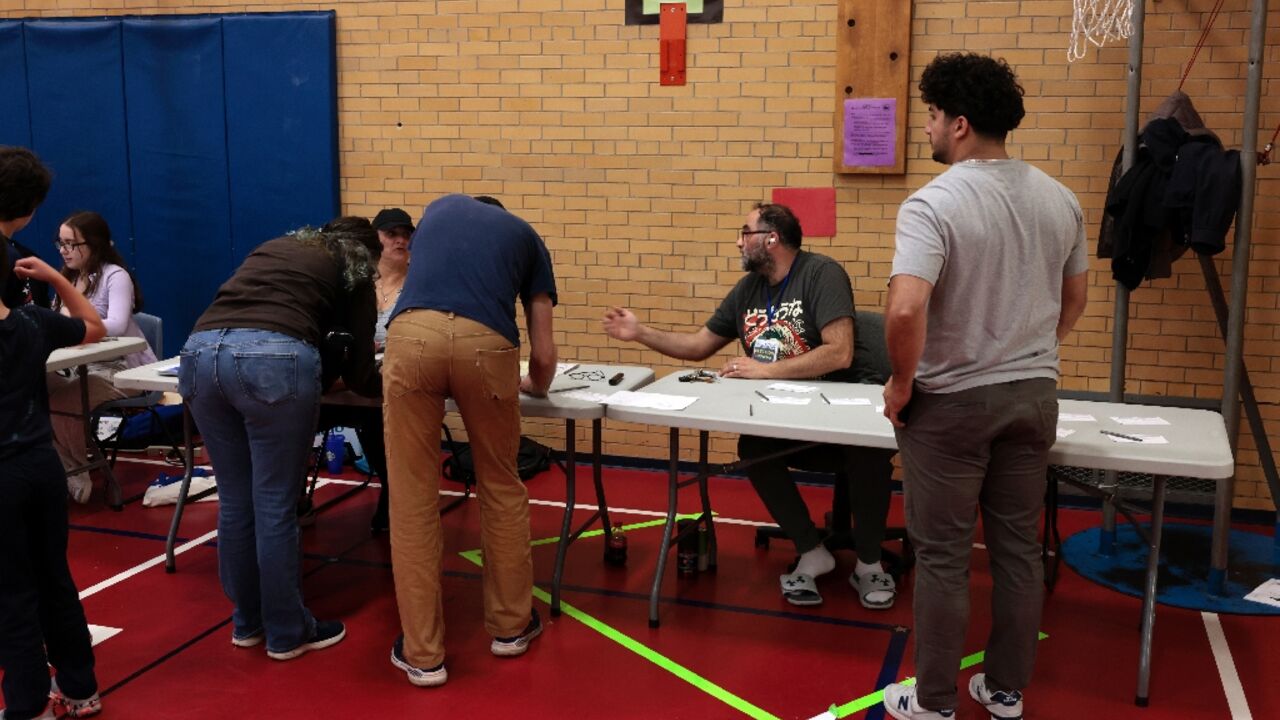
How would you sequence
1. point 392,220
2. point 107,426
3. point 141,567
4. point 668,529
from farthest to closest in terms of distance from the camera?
point 107,426 < point 392,220 < point 141,567 < point 668,529

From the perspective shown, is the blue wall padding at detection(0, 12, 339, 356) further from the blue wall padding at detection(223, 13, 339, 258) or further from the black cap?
the black cap

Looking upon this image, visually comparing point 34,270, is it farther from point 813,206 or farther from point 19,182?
point 813,206

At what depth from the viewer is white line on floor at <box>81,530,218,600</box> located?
4.18 m

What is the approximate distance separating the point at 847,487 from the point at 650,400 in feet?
3.54

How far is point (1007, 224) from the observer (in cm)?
276

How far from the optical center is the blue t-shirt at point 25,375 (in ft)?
9.12

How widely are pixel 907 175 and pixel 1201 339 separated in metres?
1.57

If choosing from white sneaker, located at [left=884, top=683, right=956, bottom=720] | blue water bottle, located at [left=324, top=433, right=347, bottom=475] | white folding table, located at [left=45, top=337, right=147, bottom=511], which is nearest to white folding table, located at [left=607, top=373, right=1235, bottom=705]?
white sneaker, located at [left=884, top=683, right=956, bottom=720]

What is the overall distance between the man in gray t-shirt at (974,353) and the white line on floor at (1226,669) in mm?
785

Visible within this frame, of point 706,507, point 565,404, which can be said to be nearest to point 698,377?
point 706,507

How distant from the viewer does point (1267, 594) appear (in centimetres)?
Result: 410

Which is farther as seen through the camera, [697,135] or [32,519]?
[697,135]

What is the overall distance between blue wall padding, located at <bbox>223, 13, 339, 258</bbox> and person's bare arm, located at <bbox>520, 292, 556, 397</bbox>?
293 cm

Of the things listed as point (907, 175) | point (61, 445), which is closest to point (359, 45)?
point (61, 445)
